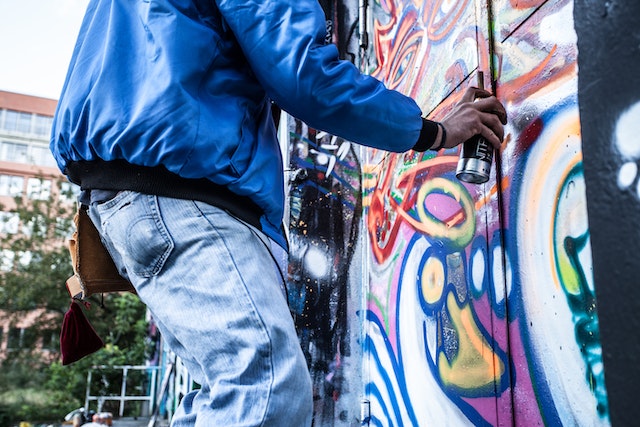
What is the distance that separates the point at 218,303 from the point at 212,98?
0.53m

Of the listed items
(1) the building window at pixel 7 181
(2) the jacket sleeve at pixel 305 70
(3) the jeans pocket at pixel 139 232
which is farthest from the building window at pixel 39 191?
(1) the building window at pixel 7 181

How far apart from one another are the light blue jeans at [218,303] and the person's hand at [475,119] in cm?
65

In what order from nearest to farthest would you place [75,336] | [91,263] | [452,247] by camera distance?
[91,263] < [75,336] < [452,247]

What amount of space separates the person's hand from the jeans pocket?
2.66 ft

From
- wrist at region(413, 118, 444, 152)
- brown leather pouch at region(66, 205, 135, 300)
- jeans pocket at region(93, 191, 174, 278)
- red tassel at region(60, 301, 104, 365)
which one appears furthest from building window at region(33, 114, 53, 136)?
wrist at region(413, 118, 444, 152)

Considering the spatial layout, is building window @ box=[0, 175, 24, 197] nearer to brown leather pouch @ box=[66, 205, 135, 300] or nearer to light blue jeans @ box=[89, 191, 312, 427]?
brown leather pouch @ box=[66, 205, 135, 300]

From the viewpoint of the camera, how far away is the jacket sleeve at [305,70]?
1.43m

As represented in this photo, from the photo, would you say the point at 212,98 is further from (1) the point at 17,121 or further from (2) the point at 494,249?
(1) the point at 17,121

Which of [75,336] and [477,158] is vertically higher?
[477,158]

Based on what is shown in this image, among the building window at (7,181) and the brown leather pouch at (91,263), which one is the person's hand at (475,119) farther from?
the building window at (7,181)

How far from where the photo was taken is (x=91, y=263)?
5.75 feet

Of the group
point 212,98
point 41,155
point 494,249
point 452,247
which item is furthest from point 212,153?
point 41,155

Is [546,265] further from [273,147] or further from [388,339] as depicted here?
[388,339]

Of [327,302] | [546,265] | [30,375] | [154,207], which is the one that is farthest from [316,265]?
[30,375]
